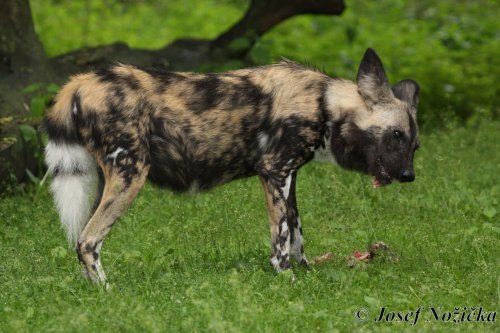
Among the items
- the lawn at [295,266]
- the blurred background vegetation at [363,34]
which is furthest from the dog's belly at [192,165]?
the blurred background vegetation at [363,34]

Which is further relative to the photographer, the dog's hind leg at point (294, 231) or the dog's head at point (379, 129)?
the dog's hind leg at point (294, 231)

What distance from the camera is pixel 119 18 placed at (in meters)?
14.8

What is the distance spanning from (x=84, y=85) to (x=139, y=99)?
0.30 meters

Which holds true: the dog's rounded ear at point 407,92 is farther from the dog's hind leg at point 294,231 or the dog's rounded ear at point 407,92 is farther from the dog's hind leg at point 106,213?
the dog's hind leg at point 106,213

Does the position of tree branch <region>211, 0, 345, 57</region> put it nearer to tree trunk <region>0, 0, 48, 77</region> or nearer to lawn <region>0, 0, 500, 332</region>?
lawn <region>0, 0, 500, 332</region>

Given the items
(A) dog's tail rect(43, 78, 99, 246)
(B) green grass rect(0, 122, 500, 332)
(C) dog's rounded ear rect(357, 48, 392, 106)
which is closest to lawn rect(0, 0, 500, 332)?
(B) green grass rect(0, 122, 500, 332)

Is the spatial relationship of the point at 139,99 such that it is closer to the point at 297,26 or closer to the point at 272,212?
the point at 272,212

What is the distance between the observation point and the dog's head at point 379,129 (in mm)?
5680

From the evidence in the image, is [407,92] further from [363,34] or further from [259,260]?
[363,34]

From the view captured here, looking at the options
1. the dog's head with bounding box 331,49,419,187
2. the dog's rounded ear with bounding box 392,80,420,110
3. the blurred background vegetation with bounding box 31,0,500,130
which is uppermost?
the dog's rounded ear with bounding box 392,80,420,110

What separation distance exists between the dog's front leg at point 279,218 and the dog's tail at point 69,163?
982 mm

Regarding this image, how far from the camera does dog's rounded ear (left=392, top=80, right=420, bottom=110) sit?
5.78 m

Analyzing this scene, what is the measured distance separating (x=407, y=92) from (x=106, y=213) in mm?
1788

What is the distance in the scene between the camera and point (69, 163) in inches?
218
